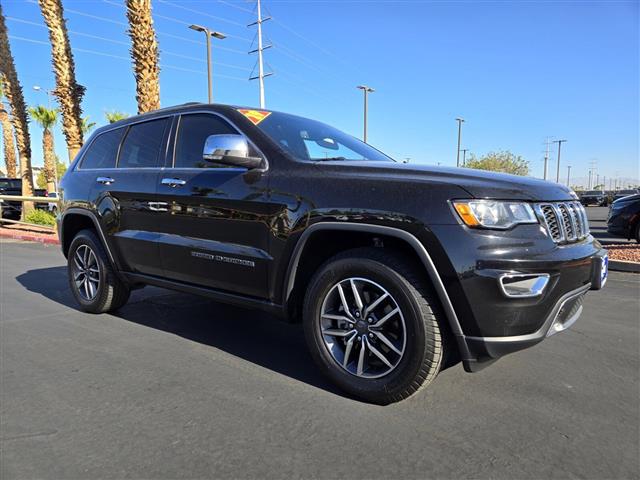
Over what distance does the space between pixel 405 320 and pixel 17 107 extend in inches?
761

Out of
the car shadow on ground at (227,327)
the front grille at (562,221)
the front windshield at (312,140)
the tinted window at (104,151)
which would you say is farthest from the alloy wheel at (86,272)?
the front grille at (562,221)

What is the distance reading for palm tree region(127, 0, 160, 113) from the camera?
12.0 m

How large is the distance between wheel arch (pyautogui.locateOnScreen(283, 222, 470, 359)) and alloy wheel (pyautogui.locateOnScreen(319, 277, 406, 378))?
0.27m

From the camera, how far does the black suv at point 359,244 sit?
95.0 inches

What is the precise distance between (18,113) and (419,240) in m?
19.4

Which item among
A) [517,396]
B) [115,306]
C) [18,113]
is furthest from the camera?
[18,113]

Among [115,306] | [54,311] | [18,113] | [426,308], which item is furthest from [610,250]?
[18,113]

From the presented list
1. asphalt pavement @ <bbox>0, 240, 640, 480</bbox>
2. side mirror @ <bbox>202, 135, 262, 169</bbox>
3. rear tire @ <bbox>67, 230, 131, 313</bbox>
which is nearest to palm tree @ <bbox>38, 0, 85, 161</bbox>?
rear tire @ <bbox>67, 230, 131, 313</bbox>

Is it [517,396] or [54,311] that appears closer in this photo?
[517,396]

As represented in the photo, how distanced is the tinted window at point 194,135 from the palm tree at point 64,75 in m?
12.1

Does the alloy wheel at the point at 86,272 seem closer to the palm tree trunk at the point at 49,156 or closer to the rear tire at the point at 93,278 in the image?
the rear tire at the point at 93,278

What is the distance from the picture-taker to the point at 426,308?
252 centimetres

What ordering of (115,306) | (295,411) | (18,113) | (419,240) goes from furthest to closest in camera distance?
(18,113) → (115,306) → (295,411) → (419,240)

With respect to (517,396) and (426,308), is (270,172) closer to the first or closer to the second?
(426,308)
